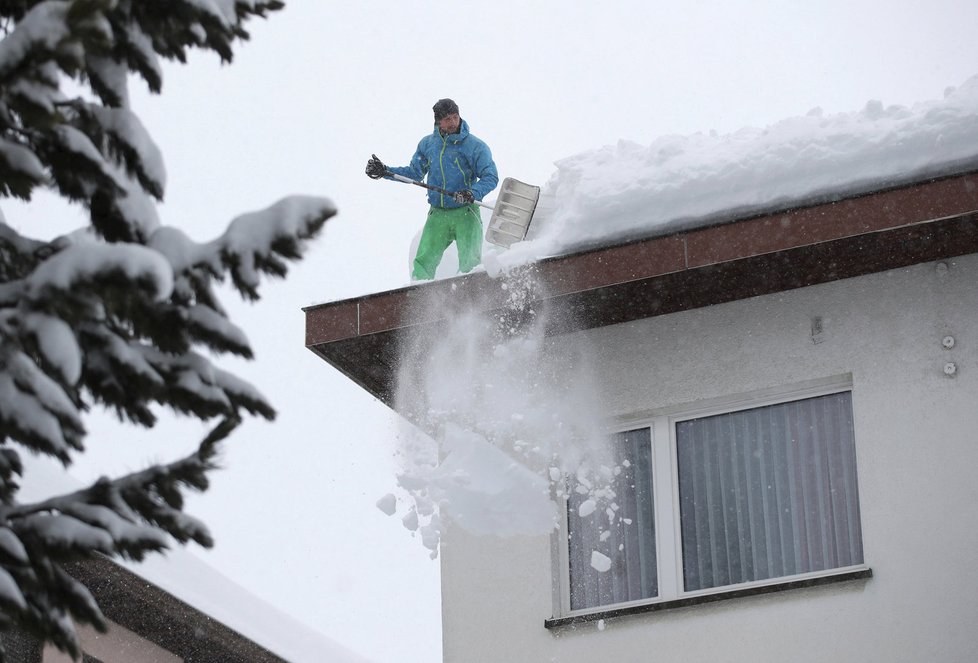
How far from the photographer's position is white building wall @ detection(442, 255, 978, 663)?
6.80 m

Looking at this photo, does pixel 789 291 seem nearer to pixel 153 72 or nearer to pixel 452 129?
pixel 452 129

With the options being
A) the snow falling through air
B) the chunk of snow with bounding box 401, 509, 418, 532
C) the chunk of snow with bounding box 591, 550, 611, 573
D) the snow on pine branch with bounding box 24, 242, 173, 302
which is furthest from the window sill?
the snow on pine branch with bounding box 24, 242, 173, 302

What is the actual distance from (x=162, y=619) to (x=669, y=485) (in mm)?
4080

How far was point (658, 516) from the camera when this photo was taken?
779 cm

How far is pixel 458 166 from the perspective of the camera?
31.0 ft

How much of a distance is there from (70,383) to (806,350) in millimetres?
5390

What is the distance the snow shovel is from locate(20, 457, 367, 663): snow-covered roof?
8.83 ft

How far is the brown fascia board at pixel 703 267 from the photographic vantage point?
713 centimetres

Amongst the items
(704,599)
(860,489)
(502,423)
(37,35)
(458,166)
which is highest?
(458,166)

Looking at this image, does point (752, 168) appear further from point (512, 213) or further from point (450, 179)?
point (450, 179)

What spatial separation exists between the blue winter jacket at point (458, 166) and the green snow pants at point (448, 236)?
7cm

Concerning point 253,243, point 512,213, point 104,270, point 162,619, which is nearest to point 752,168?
point 512,213

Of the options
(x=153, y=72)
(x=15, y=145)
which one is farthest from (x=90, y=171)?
(x=153, y=72)

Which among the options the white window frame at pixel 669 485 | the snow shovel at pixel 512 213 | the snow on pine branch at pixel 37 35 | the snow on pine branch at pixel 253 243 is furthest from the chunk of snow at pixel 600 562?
the snow on pine branch at pixel 37 35
